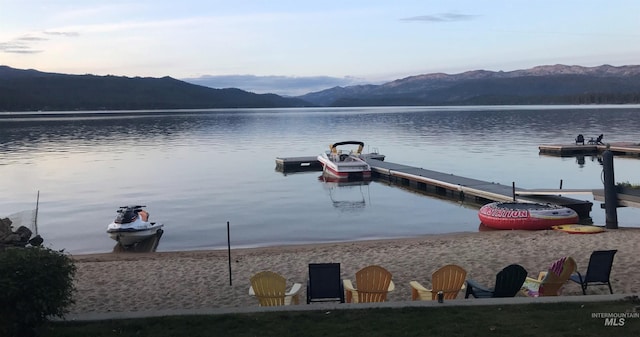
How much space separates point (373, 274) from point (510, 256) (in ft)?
17.2

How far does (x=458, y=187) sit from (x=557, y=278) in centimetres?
1693

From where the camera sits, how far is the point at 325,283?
805cm

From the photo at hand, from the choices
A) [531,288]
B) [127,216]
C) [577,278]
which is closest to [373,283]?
[531,288]

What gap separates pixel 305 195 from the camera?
27859 mm

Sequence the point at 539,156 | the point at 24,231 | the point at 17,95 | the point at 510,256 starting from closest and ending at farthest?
1. the point at 510,256
2. the point at 24,231
3. the point at 539,156
4. the point at 17,95

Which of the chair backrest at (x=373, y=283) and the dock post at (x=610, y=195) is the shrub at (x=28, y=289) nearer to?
the chair backrest at (x=373, y=283)

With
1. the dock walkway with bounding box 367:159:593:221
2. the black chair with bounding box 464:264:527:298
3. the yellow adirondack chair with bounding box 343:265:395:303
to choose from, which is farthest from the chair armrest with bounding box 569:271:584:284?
the dock walkway with bounding box 367:159:593:221

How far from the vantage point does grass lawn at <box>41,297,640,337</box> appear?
582 centimetres

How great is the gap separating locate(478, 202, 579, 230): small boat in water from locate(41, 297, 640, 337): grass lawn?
10.6 meters

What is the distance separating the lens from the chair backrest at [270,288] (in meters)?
8.12

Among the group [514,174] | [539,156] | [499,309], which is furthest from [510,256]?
[539,156]

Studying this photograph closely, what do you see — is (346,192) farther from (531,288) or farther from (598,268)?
(598,268)

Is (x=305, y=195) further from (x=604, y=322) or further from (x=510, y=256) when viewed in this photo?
(x=604, y=322)

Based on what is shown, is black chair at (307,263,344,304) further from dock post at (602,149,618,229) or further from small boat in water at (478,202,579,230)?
dock post at (602,149,618,229)
